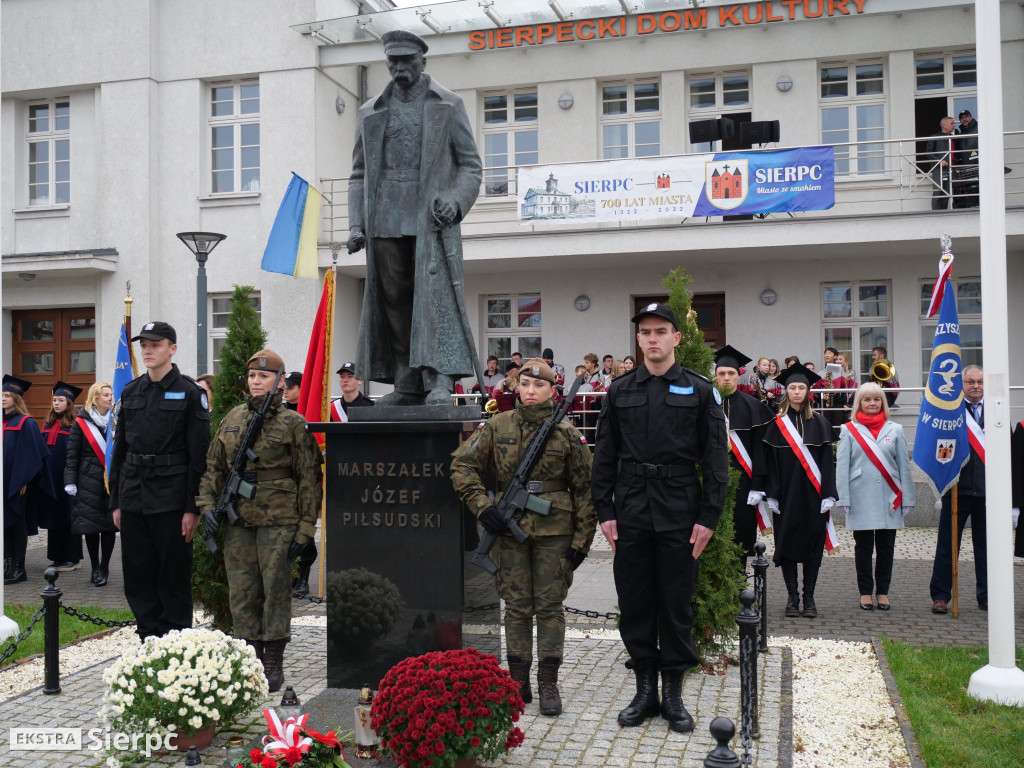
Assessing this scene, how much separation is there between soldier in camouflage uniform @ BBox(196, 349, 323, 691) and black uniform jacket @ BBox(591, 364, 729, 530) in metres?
1.94

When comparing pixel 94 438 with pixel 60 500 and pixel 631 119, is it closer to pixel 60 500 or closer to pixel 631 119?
pixel 60 500

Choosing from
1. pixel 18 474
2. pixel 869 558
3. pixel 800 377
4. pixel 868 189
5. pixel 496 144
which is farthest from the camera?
pixel 496 144

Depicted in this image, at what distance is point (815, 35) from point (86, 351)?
1593 centimetres

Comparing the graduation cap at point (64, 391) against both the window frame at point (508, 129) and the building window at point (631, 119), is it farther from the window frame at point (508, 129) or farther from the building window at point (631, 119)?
the building window at point (631, 119)

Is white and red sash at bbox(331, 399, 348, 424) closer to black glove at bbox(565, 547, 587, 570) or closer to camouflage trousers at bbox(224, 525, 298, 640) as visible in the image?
camouflage trousers at bbox(224, 525, 298, 640)

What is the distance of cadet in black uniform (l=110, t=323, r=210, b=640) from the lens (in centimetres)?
634

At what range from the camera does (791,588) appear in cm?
861

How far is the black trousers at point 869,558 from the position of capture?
8.62 meters

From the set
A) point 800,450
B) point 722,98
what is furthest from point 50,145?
point 800,450

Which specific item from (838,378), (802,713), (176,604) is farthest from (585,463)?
(838,378)

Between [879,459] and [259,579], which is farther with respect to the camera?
[879,459]

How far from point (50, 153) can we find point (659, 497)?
18967 mm

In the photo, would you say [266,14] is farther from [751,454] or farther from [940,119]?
[751,454]

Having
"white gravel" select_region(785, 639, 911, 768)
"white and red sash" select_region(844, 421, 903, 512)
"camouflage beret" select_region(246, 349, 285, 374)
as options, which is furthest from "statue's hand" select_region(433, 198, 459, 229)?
"white and red sash" select_region(844, 421, 903, 512)
